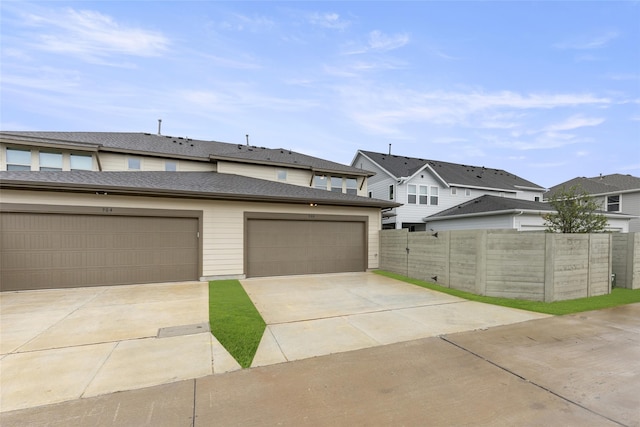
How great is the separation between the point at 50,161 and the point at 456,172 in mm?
25110

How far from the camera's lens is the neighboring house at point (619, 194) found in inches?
732

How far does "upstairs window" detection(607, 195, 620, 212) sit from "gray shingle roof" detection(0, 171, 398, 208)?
20913 millimetres

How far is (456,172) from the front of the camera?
2114 centimetres

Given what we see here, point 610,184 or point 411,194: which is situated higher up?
point 610,184

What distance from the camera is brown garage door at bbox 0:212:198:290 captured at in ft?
25.5

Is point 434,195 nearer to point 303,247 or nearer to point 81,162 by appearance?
point 303,247

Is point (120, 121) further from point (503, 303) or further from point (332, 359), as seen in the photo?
point (503, 303)

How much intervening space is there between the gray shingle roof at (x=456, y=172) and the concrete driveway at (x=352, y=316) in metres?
11.8

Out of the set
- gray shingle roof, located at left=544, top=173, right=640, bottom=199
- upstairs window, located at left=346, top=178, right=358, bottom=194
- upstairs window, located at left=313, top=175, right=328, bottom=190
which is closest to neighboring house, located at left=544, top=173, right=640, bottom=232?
gray shingle roof, located at left=544, top=173, right=640, bottom=199

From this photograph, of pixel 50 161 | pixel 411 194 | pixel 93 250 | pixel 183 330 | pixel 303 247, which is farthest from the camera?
pixel 411 194

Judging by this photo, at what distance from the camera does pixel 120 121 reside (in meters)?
18.0

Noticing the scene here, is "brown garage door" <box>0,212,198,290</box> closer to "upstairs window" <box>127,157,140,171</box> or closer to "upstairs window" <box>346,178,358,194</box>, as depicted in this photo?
"upstairs window" <box>127,157,140,171</box>

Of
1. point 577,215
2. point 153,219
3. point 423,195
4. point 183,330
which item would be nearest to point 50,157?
point 153,219

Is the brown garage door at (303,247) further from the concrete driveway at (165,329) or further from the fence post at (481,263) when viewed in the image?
the fence post at (481,263)
